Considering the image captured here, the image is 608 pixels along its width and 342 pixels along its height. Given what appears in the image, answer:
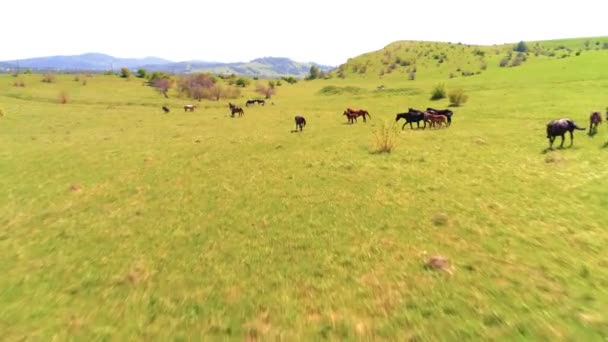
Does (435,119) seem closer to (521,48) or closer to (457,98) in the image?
(457,98)

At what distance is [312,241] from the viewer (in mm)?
10789

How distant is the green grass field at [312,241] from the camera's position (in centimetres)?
736

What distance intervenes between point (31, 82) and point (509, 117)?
10134 centimetres

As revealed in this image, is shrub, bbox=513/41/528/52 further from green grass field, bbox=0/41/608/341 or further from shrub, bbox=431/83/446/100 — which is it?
green grass field, bbox=0/41/608/341

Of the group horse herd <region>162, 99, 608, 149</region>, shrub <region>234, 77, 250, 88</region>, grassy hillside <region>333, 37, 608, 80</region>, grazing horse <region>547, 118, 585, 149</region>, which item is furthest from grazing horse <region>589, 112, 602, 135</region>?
shrub <region>234, 77, 250, 88</region>

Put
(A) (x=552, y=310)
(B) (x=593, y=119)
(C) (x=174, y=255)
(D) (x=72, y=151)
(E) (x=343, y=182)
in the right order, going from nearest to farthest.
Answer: (A) (x=552, y=310)
(C) (x=174, y=255)
(E) (x=343, y=182)
(B) (x=593, y=119)
(D) (x=72, y=151)

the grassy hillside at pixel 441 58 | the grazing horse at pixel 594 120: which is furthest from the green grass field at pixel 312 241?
the grassy hillside at pixel 441 58

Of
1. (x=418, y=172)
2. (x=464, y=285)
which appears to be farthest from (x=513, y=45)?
(x=464, y=285)

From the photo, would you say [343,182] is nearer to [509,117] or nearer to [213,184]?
[213,184]

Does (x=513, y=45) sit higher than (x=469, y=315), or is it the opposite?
(x=513, y=45)

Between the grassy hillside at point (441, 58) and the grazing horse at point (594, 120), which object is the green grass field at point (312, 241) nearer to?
the grazing horse at point (594, 120)

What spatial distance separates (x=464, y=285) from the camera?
8070mm

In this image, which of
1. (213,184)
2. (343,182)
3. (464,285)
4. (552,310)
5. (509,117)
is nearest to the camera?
(552,310)

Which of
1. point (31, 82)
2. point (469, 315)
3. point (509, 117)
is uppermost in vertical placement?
point (31, 82)
